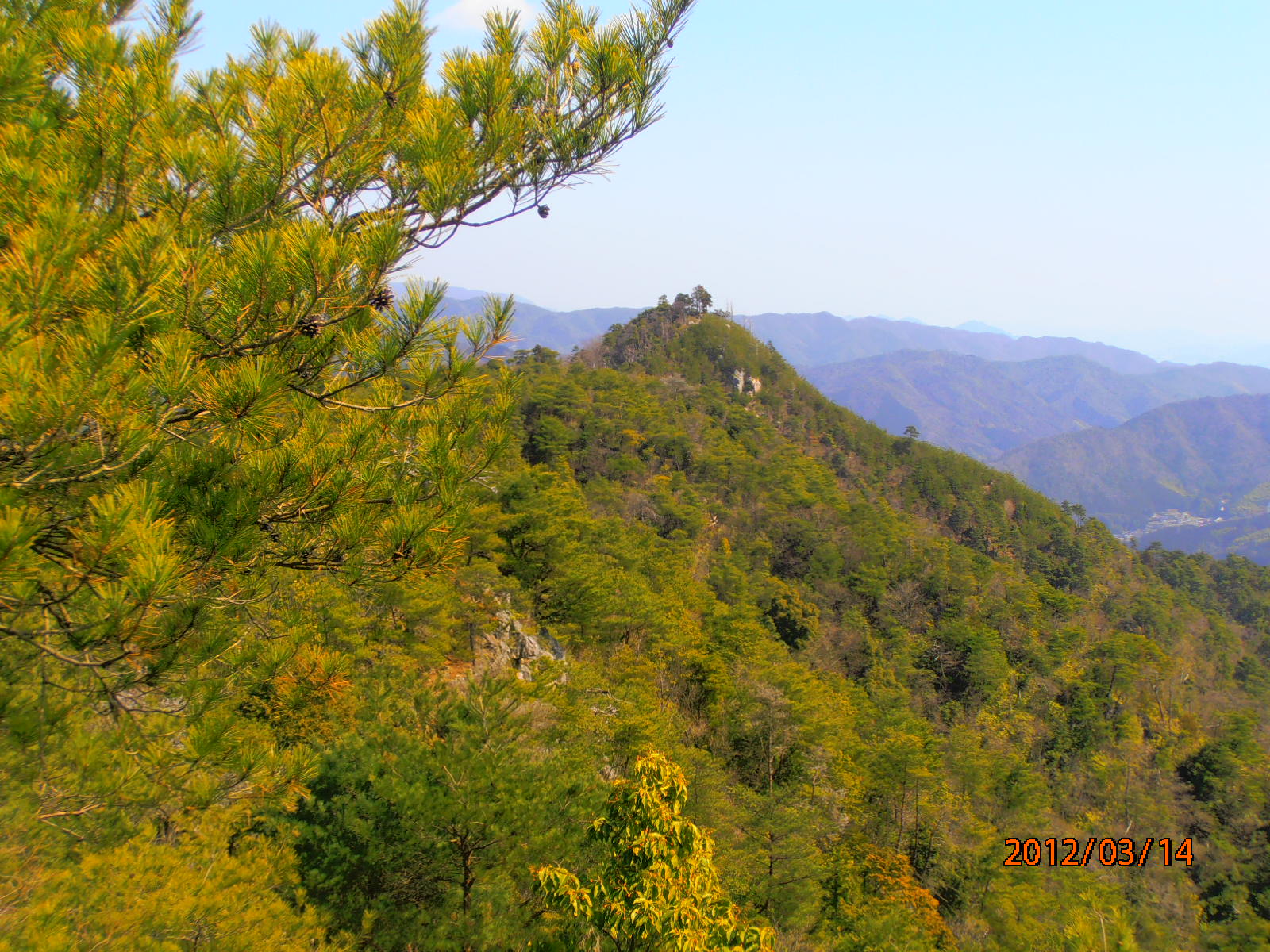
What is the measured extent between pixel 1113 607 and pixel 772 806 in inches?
1241

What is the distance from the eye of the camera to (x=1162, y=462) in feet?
516

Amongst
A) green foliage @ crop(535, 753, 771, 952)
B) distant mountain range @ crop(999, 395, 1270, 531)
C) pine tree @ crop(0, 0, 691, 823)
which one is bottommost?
distant mountain range @ crop(999, 395, 1270, 531)

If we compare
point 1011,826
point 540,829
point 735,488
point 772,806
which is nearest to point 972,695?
point 1011,826

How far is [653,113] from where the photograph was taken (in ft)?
8.69

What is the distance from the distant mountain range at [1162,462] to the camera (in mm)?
141375

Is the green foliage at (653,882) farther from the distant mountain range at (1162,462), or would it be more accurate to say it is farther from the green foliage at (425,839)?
the distant mountain range at (1162,462)

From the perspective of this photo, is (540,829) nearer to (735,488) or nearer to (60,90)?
(60,90)
